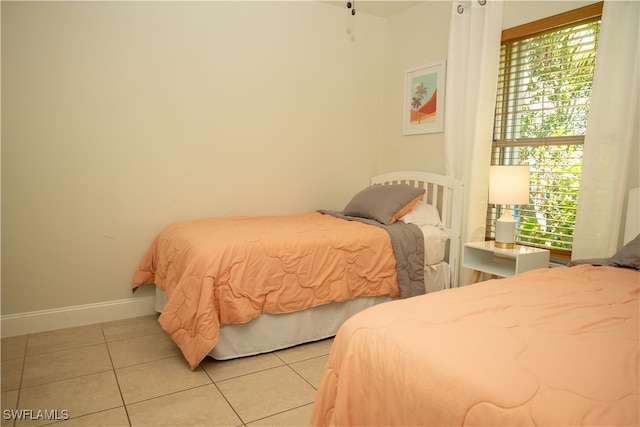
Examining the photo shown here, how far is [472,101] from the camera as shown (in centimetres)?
304

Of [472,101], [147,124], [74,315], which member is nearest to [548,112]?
[472,101]

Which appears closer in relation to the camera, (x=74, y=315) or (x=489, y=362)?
(x=489, y=362)

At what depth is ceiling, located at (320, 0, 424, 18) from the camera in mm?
3605

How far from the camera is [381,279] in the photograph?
2.69 meters

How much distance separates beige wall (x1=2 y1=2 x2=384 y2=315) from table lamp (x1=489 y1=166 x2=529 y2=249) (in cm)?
158

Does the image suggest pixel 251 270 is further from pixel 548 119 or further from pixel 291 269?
pixel 548 119

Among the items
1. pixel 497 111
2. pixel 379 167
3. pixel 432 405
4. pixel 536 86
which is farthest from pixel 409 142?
pixel 432 405

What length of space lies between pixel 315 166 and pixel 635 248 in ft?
7.89

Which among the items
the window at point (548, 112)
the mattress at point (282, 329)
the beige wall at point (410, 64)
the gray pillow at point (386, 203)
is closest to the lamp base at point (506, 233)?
the window at point (548, 112)

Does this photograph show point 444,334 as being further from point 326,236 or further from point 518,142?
point 518,142

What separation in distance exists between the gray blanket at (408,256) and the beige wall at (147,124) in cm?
112

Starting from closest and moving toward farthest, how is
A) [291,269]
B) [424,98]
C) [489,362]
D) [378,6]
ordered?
[489,362], [291,269], [424,98], [378,6]

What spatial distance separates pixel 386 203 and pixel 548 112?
1209mm

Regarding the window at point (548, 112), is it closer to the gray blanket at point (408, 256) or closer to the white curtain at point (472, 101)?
the white curtain at point (472, 101)
